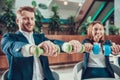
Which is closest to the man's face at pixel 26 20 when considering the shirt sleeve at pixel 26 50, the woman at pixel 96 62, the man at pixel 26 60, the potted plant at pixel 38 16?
the man at pixel 26 60

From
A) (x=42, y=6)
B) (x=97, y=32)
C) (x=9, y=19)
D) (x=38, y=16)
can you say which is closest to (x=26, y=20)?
(x=97, y=32)

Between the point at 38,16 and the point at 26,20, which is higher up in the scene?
the point at 38,16

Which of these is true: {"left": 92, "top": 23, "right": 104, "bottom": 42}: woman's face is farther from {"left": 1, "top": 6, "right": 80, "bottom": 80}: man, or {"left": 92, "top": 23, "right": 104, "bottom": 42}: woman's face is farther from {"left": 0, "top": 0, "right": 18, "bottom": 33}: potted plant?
{"left": 0, "top": 0, "right": 18, "bottom": 33}: potted plant

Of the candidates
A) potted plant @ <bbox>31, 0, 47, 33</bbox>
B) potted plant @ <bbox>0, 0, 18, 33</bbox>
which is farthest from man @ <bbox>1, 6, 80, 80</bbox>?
potted plant @ <bbox>31, 0, 47, 33</bbox>

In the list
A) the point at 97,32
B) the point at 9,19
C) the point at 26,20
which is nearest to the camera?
the point at 26,20

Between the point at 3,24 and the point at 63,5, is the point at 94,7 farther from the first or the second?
the point at 3,24

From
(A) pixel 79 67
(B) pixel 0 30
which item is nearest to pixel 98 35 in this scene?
(A) pixel 79 67

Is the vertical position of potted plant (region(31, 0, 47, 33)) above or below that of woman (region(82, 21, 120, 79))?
above

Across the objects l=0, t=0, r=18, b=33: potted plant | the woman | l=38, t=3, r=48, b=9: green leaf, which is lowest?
the woman

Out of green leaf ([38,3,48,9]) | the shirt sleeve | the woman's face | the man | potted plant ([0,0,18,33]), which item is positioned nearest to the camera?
the shirt sleeve

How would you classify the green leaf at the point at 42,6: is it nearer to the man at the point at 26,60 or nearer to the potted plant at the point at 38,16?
the potted plant at the point at 38,16

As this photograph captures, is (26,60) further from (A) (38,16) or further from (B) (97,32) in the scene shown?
(A) (38,16)

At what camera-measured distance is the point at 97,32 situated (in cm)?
175

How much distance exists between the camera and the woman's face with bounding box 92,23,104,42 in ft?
5.71
